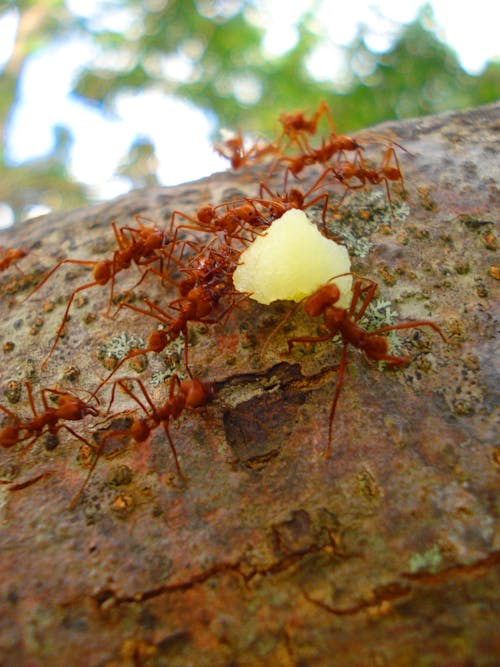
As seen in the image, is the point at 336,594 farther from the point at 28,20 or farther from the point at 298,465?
the point at 28,20

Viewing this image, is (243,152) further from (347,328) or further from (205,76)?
(205,76)

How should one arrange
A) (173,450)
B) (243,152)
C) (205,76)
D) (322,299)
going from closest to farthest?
(173,450) < (322,299) < (243,152) < (205,76)

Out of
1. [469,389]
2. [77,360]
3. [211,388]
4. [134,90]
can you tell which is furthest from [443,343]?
[134,90]

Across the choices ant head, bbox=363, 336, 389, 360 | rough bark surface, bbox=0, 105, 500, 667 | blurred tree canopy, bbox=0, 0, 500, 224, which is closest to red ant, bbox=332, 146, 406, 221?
rough bark surface, bbox=0, 105, 500, 667

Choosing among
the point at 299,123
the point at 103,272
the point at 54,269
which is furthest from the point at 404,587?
the point at 299,123

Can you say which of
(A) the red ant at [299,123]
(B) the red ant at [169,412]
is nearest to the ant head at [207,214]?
(B) the red ant at [169,412]

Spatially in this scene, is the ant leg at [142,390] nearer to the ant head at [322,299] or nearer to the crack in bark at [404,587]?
the ant head at [322,299]

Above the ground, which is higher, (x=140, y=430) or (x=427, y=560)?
(x=140, y=430)
